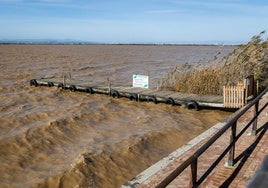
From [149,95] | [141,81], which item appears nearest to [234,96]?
[149,95]

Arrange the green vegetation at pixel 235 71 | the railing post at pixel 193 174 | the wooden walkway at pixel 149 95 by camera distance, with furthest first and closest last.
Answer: the green vegetation at pixel 235 71 → the wooden walkway at pixel 149 95 → the railing post at pixel 193 174

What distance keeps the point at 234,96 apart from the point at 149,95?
4.92 m

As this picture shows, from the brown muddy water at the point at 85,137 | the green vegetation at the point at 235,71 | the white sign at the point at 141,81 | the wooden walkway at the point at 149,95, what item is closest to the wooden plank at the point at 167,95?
the wooden walkway at the point at 149,95

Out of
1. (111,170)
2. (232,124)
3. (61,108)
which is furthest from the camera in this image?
(61,108)

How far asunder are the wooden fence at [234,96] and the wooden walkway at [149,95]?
476 mm

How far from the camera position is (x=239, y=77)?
16.3 m

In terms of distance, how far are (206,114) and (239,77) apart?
273 cm

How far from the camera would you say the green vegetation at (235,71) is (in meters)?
16.3

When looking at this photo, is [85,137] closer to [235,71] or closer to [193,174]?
[193,174]

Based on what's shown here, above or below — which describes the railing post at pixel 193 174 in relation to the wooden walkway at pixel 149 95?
above

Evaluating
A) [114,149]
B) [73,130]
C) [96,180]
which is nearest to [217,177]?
[96,180]

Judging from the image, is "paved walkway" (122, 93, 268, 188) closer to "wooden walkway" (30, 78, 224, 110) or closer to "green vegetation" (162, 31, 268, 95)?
"wooden walkway" (30, 78, 224, 110)

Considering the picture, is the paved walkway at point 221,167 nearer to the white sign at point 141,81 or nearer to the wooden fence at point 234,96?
the wooden fence at point 234,96

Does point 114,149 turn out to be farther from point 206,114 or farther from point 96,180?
point 206,114
